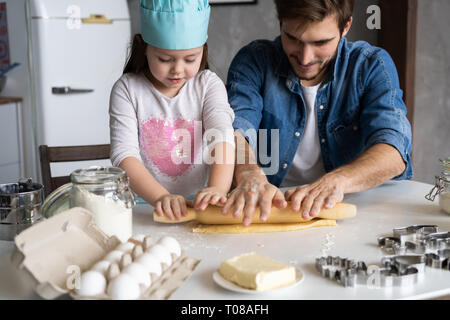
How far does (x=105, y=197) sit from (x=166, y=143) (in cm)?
59

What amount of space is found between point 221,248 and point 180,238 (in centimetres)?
11

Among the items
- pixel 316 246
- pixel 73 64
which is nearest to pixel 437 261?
pixel 316 246

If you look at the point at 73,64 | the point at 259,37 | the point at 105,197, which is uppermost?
the point at 259,37

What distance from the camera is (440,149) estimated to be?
3695mm

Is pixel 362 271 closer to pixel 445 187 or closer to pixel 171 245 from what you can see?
pixel 171 245

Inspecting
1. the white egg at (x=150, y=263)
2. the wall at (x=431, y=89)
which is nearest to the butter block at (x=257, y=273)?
the white egg at (x=150, y=263)

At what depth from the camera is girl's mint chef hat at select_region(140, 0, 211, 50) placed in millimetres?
1398

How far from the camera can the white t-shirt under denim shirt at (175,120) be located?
1.60 meters

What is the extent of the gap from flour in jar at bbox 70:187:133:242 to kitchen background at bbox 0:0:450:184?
2.41 meters

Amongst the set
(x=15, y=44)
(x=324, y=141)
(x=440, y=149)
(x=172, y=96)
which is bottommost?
(x=440, y=149)

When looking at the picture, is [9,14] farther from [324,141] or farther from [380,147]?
A: [380,147]

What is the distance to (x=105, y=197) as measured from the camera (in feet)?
3.49

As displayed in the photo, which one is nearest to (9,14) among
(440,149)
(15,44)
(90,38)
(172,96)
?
(15,44)

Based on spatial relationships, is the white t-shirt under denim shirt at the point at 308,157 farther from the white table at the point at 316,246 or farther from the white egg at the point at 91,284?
the white egg at the point at 91,284
